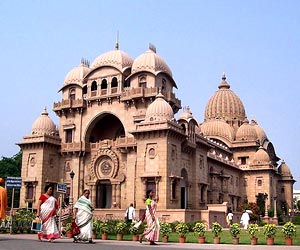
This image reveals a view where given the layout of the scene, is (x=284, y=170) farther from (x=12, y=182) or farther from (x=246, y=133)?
(x=12, y=182)

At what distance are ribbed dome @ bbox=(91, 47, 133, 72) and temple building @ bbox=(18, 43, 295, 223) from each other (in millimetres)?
109

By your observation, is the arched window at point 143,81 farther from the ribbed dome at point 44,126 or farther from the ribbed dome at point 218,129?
the ribbed dome at point 218,129

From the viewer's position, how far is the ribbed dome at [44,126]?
152 ft

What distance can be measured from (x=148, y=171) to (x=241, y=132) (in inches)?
1368

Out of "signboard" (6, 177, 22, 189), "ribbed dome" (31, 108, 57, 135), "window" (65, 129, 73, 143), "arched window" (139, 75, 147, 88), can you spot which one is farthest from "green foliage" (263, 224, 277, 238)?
"window" (65, 129, 73, 143)

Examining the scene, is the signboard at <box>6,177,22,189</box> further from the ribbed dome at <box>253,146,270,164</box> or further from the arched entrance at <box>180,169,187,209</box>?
the ribbed dome at <box>253,146,270,164</box>

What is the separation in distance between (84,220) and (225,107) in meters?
61.1

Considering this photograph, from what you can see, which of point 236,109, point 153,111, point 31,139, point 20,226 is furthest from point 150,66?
point 236,109

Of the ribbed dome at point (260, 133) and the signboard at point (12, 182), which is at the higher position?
the ribbed dome at point (260, 133)

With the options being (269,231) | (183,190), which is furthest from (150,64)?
(269,231)

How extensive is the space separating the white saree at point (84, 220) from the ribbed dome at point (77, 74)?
108 feet

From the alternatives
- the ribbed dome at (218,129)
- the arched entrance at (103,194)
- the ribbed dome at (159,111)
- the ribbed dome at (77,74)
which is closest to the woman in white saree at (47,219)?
the ribbed dome at (159,111)

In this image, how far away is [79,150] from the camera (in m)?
45.5

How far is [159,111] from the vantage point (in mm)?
38406
